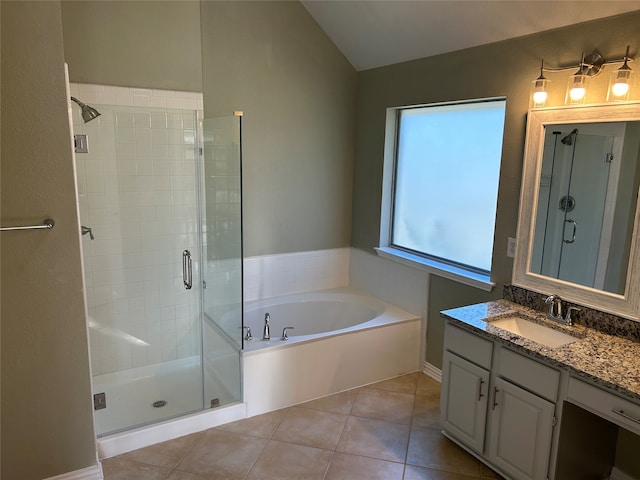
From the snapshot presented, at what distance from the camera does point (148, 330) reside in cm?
357

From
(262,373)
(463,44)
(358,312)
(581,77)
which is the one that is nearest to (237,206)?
(262,373)

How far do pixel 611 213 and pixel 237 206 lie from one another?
2.14 metres

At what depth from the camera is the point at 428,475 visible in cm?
251

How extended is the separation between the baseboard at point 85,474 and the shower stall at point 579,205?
2607mm

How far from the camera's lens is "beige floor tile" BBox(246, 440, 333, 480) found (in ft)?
8.20

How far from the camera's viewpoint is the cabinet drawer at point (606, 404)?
5.97 ft

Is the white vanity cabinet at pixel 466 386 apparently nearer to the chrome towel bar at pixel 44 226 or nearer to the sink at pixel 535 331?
the sink at pixel 535 331

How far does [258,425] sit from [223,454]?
0.34 meters

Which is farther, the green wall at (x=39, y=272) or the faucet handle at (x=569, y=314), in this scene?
the faucet handle at (x=569, y=314)

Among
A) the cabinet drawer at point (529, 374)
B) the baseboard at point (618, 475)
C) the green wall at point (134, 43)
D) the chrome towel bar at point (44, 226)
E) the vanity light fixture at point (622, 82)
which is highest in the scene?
the green wall at point (134, 43)

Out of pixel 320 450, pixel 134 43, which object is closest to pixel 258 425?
pixel 320 450

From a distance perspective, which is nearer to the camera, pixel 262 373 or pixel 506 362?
pixel 506 362

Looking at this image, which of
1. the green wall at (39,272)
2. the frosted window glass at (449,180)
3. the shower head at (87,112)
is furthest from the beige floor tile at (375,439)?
the shower head at (87,112)

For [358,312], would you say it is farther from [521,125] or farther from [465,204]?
[521,125]
